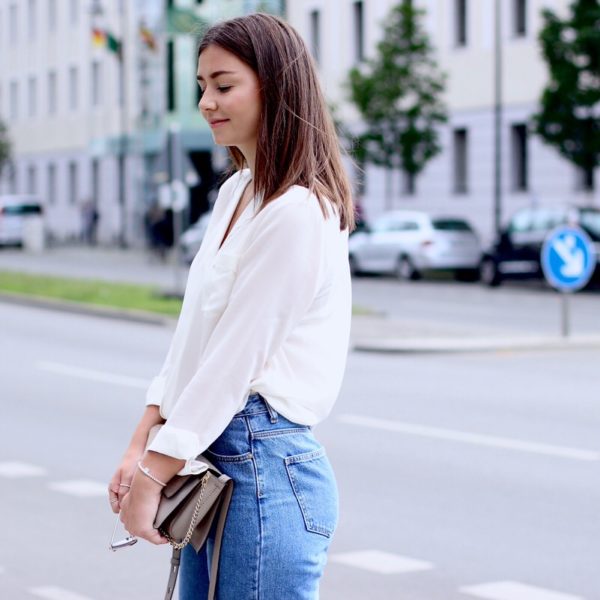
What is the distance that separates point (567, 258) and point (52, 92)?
51.8m

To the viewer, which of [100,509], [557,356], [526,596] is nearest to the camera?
[526,596]

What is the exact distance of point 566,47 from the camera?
3169cm

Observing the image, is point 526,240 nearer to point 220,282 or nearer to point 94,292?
point 94,292

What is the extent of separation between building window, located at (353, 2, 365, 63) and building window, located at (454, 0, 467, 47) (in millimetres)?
4959

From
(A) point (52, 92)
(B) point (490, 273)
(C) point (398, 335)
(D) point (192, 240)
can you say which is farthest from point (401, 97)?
(A) point (52, 92)

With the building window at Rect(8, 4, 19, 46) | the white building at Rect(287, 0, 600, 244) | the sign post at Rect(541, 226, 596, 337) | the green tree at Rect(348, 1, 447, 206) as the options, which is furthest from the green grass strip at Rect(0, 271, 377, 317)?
the building window at Rect(8, 4, 19, 46)

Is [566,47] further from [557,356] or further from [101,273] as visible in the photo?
[557,356]

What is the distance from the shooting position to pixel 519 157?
130ft

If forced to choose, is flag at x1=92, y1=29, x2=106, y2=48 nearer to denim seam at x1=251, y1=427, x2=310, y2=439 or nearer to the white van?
the white van

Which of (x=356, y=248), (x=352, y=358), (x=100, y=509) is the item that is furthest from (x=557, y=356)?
(x=356, y=248)

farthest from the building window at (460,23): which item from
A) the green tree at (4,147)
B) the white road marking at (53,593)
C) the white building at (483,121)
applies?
the white road marking at (53,593)

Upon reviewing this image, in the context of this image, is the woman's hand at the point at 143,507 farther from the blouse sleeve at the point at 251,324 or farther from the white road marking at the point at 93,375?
the white road marking at the point at 93,375

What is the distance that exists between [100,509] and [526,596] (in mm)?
2655

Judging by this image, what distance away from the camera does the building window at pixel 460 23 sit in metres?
41.8
